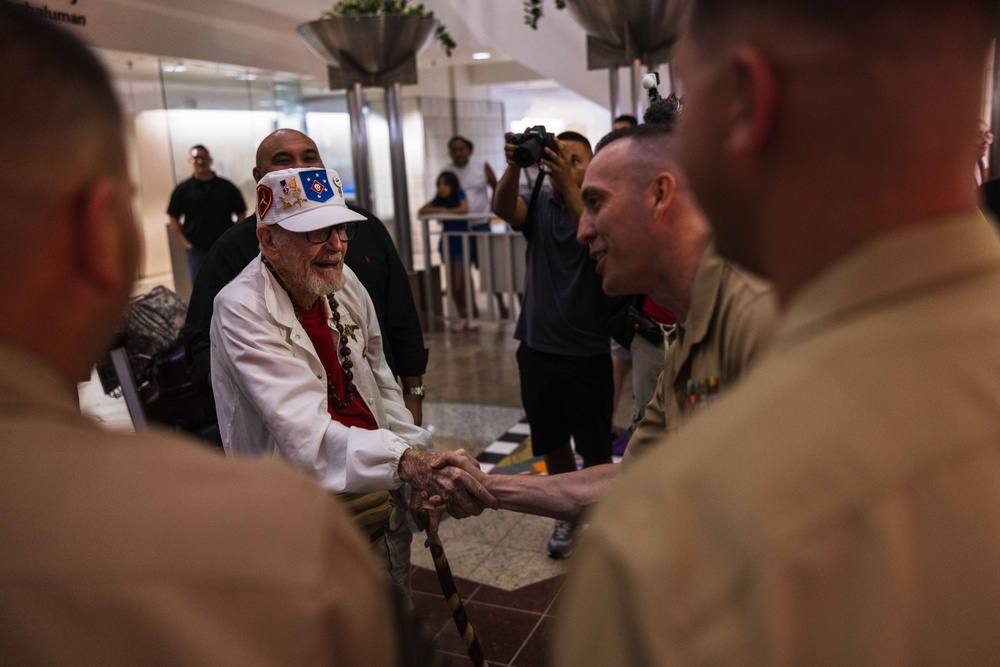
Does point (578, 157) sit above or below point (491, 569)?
above

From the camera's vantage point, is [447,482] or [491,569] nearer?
[447,482]

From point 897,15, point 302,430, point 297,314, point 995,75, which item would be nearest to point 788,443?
point 897,15

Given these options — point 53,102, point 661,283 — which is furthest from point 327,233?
point 53,102

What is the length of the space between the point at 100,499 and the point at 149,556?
63 mm

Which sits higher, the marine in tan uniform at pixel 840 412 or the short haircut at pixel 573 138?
the short haircut at pixel 573 138

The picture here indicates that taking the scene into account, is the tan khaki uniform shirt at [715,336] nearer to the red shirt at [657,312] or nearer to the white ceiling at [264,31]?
the red shirt at [657,312]

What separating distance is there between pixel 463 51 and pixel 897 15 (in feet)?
40.6

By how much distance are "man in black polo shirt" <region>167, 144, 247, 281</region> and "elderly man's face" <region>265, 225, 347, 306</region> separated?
243 inches

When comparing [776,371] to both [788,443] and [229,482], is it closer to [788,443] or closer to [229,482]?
[788,443]

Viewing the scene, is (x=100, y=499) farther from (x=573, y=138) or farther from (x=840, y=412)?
(x=573, y=138)

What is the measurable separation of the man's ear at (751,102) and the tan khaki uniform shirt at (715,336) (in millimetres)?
553

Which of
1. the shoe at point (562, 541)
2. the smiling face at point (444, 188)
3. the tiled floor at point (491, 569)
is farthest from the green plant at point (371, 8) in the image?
the shoe at point (562, 541)

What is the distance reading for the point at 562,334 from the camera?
3.72 meters

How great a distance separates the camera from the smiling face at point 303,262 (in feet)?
7.97
